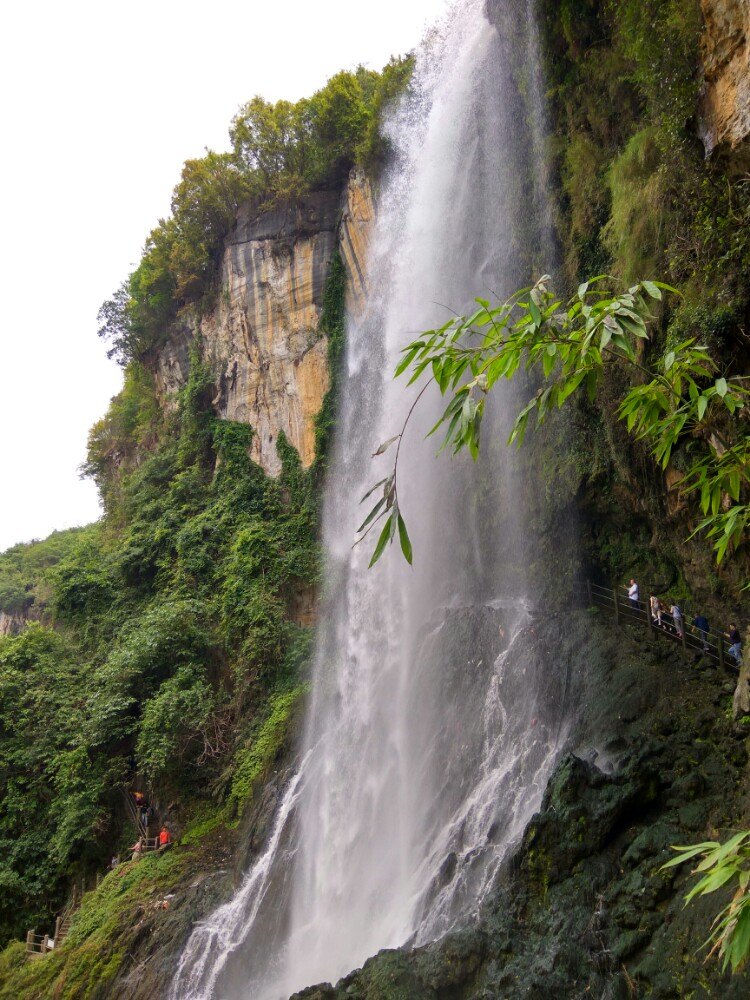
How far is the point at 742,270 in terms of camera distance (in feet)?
23.0

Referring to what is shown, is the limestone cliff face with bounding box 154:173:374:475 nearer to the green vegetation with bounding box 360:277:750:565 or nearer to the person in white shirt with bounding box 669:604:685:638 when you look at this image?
the person in white shirt with bounding box 669:604:685:638

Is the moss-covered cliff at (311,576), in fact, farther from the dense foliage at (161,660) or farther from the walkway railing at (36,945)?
the walkway railing at (36,945)

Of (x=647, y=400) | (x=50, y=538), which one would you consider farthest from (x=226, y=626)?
(x=50, y=538)

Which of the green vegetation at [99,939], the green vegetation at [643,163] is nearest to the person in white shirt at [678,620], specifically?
the green vegetation at [643,163]

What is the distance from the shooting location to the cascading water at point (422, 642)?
940cm

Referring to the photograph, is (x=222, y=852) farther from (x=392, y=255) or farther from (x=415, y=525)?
(x=392, y=255)

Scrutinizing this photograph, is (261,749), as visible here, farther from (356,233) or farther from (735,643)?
(356,233)

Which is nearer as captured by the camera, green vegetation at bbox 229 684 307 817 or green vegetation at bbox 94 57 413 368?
green vegetation at bbox 229 684 307 817

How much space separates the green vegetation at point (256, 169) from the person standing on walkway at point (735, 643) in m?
13.9

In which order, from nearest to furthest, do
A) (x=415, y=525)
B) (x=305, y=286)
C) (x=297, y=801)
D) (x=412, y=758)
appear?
(x=412, y=758) → (x=297, y=801) → (x=415, y=525) → (x=305, y=286)

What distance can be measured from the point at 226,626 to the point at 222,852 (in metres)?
5.09

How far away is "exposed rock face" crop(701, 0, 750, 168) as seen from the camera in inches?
247

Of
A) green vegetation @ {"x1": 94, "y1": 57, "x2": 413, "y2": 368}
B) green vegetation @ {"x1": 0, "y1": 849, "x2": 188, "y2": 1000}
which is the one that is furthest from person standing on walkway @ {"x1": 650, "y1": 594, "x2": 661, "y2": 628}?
green vegetation @ {"x1": 94, "y1": 57, "x2": 413, "y2": 368}

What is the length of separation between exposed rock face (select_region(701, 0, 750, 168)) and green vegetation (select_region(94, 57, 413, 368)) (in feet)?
39.4
